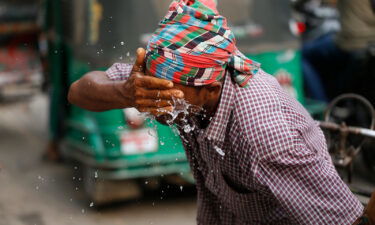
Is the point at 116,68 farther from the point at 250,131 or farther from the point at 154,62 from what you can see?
the point at 250,131

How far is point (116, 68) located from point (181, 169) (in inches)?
97.1

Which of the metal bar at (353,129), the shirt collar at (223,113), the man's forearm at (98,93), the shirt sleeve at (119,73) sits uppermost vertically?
the shirt collar at (223,113)

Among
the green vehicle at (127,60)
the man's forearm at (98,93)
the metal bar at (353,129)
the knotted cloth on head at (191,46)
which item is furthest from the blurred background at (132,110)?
the knotted cloth on head at (191,46)

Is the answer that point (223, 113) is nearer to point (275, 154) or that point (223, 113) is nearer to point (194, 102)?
point (194, 102)

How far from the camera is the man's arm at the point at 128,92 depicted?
5.55 ft

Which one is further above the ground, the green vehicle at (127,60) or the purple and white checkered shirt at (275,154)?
the purple and white checkered shirt at (275,154)

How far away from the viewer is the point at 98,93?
205 cm

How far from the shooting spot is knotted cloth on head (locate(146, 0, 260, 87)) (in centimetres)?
171

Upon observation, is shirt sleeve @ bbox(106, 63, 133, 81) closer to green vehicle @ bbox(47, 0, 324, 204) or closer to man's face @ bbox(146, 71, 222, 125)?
man's face @ bbox(146, 71, 222, 125)

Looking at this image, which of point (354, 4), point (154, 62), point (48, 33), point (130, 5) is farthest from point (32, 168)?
point (154, 62)

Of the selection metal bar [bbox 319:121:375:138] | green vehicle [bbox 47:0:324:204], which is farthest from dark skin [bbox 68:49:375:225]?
green vehicle [bbox 47:0:324:204]

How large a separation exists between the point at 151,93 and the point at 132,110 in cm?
252

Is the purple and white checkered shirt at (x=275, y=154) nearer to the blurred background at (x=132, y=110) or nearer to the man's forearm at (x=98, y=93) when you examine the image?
the man's forearm at (x=98, y=93)

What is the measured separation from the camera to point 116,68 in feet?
7.09
